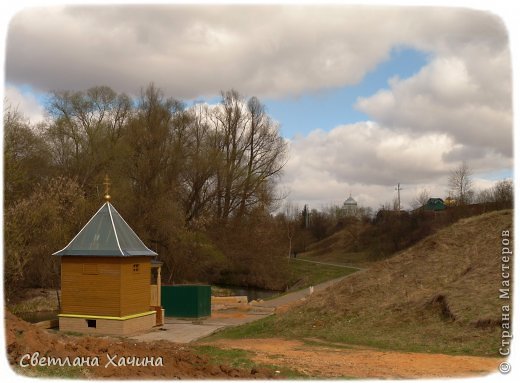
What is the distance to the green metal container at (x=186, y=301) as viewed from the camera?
23719 millimetres

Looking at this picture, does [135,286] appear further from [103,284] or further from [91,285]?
[91,285]

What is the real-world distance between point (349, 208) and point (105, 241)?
282ft

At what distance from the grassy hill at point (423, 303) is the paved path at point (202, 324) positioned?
155 centimetres

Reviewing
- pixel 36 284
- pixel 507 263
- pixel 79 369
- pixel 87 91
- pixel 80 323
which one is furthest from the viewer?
pixel 87 91

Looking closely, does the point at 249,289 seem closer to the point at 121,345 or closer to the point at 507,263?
the point at 507,263

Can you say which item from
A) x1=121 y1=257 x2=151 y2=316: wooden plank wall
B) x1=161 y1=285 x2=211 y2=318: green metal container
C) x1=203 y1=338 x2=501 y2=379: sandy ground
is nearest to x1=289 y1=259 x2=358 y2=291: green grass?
x1=161 y1=285 x2=211 y2=318: green metal container

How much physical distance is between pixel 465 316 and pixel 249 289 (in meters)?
31.5

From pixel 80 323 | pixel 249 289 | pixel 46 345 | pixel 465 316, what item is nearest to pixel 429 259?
pixel 465 316

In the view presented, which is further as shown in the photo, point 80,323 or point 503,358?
point 80,323

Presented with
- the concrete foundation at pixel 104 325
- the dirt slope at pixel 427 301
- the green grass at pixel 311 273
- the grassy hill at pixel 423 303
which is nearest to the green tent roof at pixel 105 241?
the concrete foundation at pixel 104 325

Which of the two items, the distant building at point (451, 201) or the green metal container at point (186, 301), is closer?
the green metal container at point (186, 301)

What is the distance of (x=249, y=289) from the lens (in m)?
45.6

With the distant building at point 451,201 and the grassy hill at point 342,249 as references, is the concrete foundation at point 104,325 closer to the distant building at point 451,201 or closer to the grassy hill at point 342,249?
the distant building at point 451,201

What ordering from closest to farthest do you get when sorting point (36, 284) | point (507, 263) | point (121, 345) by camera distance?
Answer: 1. point (121, 345)
2. point (507, 263)
3. point (36, 284)
